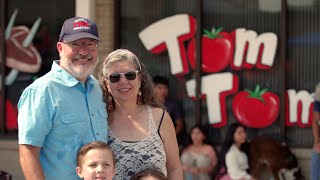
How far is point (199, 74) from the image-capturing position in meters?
8.78

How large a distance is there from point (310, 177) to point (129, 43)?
290cm

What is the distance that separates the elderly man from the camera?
3.41 meters

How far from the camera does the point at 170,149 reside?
368 cm

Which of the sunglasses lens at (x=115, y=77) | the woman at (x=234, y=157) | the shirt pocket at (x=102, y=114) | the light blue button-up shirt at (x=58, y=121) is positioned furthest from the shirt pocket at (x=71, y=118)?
the woman at (x=234, y=157)

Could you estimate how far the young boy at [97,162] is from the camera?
129 inches

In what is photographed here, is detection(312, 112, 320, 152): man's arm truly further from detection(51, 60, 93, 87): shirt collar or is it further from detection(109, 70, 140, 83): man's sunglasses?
detection(51, 60, 93, 87): shirt collar

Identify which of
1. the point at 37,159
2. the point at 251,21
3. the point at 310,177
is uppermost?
the point at 251,21

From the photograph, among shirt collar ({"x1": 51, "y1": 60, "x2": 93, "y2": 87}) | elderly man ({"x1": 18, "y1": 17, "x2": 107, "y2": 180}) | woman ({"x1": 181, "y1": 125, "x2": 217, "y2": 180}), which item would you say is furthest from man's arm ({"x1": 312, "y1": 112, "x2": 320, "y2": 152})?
shirt collar ({"x1": 51, "y1": 60, "x2": 93, "y2": 87})

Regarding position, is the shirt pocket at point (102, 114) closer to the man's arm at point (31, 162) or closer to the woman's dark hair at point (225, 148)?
the man's arm at point (31, 162)

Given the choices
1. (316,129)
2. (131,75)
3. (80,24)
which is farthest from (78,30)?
(316,129)

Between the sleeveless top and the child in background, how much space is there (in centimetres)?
5

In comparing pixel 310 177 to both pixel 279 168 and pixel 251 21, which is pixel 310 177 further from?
pixel 251 21

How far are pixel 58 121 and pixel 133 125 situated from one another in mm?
409

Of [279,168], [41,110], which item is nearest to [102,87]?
[41,110]
